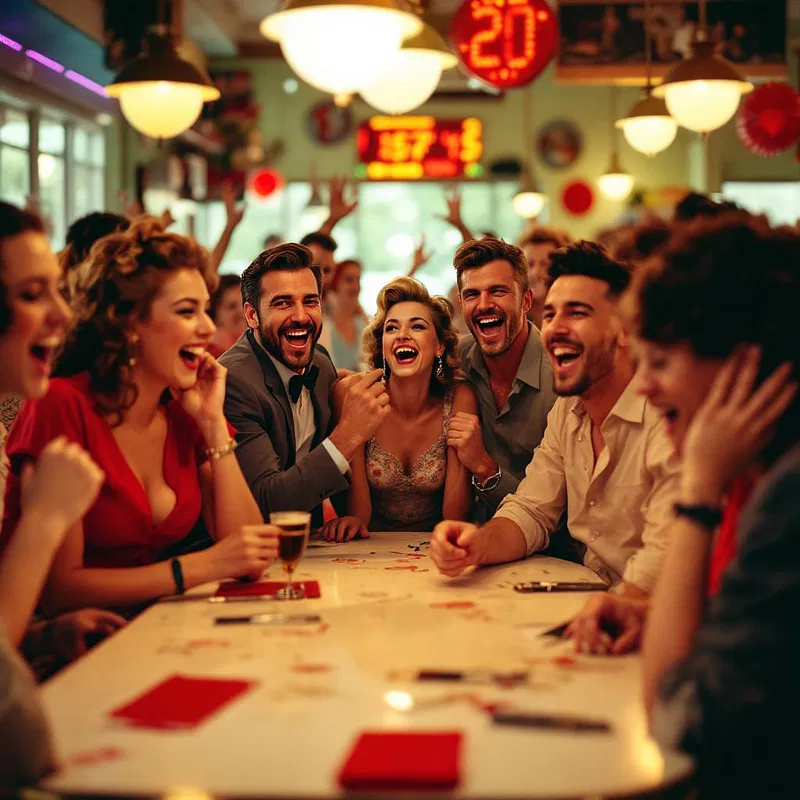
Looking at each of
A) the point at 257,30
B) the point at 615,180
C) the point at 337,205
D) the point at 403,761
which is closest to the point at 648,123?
the point at 337,205

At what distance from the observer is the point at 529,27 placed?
4512 mm

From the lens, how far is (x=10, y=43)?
6957mm

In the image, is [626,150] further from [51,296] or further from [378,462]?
[51,296]

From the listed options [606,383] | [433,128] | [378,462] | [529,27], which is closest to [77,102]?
[433,128]

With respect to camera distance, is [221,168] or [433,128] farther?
[221,168]

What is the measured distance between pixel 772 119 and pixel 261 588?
5175 mm

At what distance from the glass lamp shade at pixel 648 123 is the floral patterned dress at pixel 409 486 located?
3.38 meters

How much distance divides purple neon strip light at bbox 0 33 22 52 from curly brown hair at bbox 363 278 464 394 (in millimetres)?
4525

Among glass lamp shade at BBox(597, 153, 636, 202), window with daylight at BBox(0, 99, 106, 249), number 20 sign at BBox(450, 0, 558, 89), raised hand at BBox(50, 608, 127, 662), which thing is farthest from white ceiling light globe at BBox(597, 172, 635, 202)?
raised hand at BBox(50, 608, 127, 662)

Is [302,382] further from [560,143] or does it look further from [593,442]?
[560,143]

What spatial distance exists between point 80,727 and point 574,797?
27.4 inches

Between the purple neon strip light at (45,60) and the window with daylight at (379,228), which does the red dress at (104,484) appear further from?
the window with daylight at (379,228)

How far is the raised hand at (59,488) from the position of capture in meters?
1.84

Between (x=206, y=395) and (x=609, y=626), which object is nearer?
(x=609, y=626)
